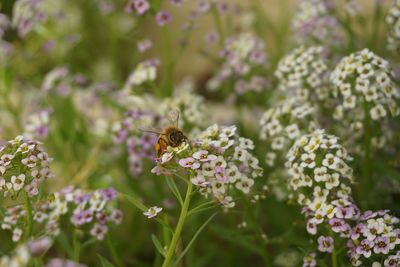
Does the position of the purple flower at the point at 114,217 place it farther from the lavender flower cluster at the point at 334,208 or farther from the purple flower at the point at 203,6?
the purple flower at the point at 203,6

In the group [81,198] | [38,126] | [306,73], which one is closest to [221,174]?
[81,198]

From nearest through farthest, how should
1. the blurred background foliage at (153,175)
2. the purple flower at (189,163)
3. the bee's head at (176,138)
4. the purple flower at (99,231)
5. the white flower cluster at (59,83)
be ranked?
the purple flower at (189,163), the bee's head at (176,138), the purple flower at (99,231), the blurred background foliage at (153,175), the white flower cluster at (59,83)

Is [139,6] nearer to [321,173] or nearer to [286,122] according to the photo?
[286,122]

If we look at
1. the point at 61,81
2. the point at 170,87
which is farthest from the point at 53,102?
the point at 170,87

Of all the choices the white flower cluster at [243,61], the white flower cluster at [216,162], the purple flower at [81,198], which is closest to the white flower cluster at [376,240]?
the white flower cluster at [216,162]

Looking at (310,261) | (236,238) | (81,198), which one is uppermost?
(81,198)
